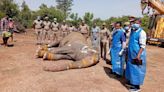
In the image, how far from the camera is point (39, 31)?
66.4ft

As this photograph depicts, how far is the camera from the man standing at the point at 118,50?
10648 mm

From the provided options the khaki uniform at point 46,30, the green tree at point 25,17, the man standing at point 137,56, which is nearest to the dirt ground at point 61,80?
the man standing at point 137,56

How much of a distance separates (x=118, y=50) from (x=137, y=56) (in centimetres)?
196

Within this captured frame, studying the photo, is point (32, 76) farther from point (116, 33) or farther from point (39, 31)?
point (39, 31)

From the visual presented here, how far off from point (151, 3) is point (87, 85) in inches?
869

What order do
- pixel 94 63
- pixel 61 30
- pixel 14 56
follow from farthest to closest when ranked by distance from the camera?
pixel 61 30 → pixel 14 56 → pixel 94 63

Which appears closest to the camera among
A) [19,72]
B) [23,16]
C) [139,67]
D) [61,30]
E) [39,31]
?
[139,67]

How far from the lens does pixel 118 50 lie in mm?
10930

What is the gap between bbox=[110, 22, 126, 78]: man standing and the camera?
419 inches

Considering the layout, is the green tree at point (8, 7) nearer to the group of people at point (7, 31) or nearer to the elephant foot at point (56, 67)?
the group of people at point (7, 31)

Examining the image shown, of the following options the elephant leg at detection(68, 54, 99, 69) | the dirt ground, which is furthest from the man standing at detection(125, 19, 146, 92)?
the elephant leg at detection(68, 54, 99, 69)

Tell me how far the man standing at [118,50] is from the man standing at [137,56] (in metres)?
1.30

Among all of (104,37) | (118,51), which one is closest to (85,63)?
(118,51)

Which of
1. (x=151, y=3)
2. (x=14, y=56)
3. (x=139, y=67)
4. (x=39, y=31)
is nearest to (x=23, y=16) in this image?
(x=151, y=3)
